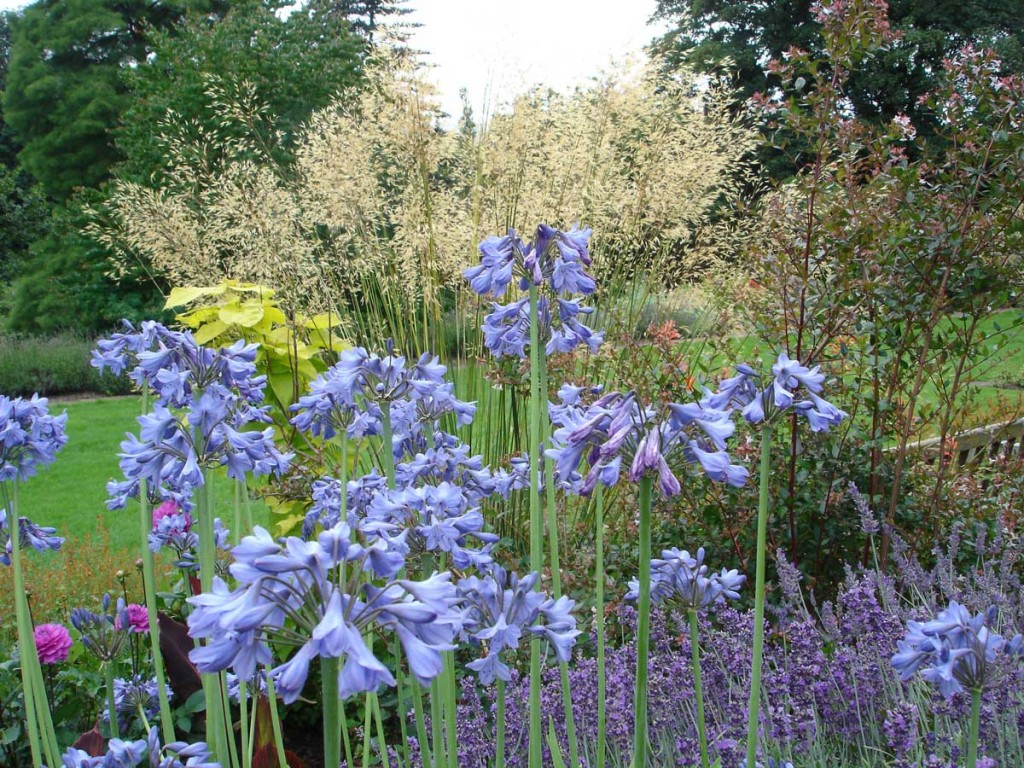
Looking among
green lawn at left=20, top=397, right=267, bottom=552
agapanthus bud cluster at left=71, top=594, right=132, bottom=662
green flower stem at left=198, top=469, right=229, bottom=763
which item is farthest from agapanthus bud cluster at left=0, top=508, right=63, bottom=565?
green lawn at left=20, top=397, right=267, bottom=552

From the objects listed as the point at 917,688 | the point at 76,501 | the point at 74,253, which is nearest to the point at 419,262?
the point at 917,688

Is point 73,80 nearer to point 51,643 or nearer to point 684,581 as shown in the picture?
point 51,643

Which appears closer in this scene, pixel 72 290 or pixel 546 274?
pixel 546 274

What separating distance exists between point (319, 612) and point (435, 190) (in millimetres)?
4538

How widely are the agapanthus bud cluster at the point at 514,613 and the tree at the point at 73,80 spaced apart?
60.6ft

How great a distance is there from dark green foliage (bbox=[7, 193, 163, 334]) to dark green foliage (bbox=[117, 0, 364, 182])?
5.80 feet

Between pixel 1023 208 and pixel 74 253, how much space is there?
52.2 feet

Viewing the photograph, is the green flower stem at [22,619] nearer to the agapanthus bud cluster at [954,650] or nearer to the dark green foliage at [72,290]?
the agapanthus bud cluster at [954,650]

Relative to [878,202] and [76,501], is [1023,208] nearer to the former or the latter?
[878,202]

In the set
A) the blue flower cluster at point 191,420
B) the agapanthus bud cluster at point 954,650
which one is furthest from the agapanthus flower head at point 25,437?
the agapanthus bud cluster at point 954,650

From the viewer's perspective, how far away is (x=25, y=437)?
167cm

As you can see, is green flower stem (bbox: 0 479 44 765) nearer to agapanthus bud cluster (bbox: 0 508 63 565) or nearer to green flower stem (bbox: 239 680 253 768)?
agapanthus bud cluster (bbox: 0 508 63 565)

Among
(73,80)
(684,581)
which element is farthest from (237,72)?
(684,581)

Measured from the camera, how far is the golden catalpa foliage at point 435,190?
441cm
